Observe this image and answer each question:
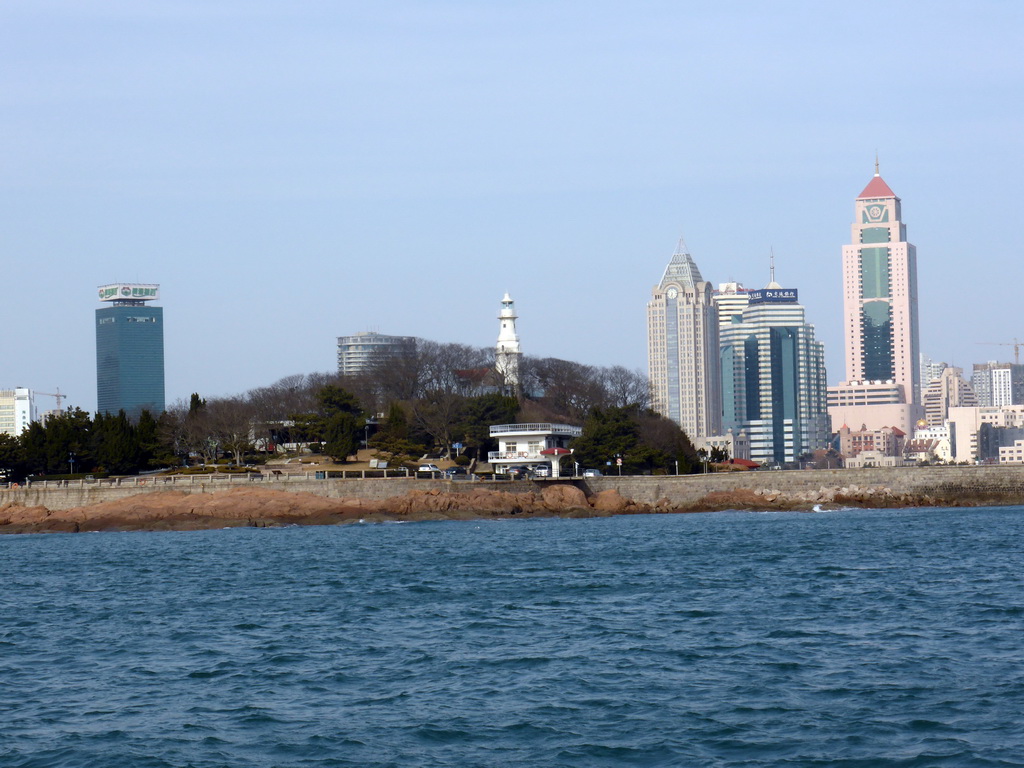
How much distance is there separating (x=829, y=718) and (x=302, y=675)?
8682 mm

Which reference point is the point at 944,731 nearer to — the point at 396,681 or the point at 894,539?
the point at 396,681

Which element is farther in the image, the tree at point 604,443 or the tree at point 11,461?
the tree at point 604,443

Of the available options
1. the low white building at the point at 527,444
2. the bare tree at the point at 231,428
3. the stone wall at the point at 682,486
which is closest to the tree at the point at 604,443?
the low white building at the point at 527,444

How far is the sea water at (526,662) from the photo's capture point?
53.9ft

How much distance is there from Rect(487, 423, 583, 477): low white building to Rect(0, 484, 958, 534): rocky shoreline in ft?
29.7

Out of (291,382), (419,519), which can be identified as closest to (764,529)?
(419,519)

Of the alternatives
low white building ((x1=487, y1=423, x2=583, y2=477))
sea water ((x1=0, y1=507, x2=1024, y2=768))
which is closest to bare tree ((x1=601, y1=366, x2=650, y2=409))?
low white building ((x1=487, y1=423, x2=583, y2=477))

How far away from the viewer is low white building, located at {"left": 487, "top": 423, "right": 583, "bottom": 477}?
304 feet

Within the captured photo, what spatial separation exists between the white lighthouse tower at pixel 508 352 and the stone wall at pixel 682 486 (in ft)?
94.5

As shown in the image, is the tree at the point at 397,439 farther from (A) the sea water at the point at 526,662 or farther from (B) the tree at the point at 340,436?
(A) the sea water at the point at 526,662

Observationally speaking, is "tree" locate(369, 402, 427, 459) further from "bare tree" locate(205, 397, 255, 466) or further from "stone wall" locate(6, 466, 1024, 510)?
"stone wall" locate(6, 466, 1024, 510)

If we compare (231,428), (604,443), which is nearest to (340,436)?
(231,428)

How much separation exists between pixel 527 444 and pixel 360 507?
2052 cm

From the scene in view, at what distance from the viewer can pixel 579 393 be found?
117 m
